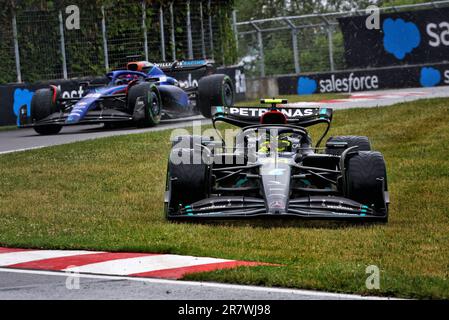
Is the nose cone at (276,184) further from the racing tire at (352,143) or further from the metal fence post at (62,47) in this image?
the metal fence post at (62,47)

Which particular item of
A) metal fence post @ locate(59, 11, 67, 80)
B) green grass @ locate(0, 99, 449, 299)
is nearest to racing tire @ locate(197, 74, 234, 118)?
green grass @ locate(0, 99, 449, 299)

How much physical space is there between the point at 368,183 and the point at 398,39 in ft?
65.9

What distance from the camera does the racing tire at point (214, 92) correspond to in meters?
20.7

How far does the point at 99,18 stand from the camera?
82.6 ft

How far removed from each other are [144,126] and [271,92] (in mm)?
10396

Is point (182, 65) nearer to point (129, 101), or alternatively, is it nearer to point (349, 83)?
point (129, 101)

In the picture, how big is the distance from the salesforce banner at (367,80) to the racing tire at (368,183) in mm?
19180

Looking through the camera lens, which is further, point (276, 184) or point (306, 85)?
point (306, 85)

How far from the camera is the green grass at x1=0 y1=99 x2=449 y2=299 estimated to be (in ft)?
26.1

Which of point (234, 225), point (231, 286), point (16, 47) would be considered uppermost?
point (16, 47)

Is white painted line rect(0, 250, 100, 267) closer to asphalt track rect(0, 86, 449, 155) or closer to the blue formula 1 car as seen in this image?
asphalt track rect(0, 86, 449, 155)

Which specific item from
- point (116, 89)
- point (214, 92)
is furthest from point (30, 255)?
point (214, 92)

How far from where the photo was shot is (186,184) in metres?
10.2
